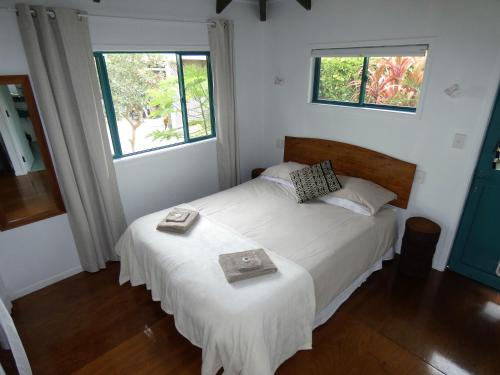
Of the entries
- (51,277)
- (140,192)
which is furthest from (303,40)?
(51,277)

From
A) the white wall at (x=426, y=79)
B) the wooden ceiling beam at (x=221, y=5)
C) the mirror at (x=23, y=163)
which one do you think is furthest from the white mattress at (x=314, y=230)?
the wooden ceiling beam at (x=221, y=5)

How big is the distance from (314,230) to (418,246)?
0.98 metres

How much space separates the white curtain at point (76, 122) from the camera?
86.7 inches

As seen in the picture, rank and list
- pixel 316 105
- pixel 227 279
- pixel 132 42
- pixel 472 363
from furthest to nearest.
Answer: pixel 316 105 < pixel 132 42 < pixel 472 363 < pixel 227 279

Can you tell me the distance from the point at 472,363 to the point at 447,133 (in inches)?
67.2

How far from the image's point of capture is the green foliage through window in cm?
276

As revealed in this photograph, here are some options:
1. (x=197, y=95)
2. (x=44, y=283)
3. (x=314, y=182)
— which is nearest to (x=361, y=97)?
(x=314, y=182)

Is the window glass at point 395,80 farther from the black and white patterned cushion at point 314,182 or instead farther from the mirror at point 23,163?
the mirror at point 23,163

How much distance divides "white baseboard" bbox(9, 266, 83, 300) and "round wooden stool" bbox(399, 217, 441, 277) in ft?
9.98

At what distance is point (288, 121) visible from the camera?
3.70 meters

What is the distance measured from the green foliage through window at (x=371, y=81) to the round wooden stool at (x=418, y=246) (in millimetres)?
1059

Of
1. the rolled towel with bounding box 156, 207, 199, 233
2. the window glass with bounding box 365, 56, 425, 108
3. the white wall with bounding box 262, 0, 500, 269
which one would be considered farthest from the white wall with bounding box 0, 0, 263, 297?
the window glass with bounding box 365, 56, 425, 108

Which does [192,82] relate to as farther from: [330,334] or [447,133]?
[330,334]

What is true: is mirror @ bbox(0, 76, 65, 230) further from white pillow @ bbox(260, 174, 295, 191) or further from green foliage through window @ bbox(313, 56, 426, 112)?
green foliage through window @ bbox(313, 56, 426, 112)
